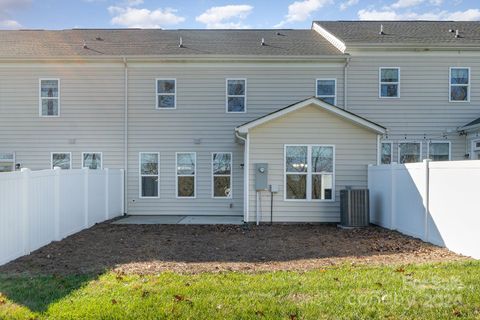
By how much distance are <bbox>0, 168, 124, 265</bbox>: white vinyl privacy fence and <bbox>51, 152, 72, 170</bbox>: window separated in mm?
2552

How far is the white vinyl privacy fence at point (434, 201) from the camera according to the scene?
6582mm

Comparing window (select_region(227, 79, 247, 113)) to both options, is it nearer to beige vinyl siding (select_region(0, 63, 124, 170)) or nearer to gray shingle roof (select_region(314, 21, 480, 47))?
beige vinyl siding (select_region(0, 63, 124, 170))

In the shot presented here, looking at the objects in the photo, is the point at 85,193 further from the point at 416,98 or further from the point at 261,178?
the point at 416,98

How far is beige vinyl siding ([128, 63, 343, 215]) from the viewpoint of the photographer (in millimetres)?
13578

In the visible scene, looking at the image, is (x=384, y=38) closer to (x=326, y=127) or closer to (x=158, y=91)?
(x=326, y=127)

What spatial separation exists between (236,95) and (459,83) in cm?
807

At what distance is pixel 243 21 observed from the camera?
59.0 feet

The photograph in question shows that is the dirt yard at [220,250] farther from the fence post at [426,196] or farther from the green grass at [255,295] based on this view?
the green grass at [255,295]

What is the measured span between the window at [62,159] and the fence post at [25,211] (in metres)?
7.07

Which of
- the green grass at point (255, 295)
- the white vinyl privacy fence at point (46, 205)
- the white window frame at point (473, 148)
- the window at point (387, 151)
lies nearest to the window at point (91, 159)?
the white vinyl privacy fence at point (46, 205)

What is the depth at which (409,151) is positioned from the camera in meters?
13.5

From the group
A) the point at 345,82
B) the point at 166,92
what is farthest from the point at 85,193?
the point at 345,82

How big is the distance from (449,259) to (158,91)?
1082cm

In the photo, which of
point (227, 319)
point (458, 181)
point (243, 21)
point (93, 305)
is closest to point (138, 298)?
point (93, 305)
